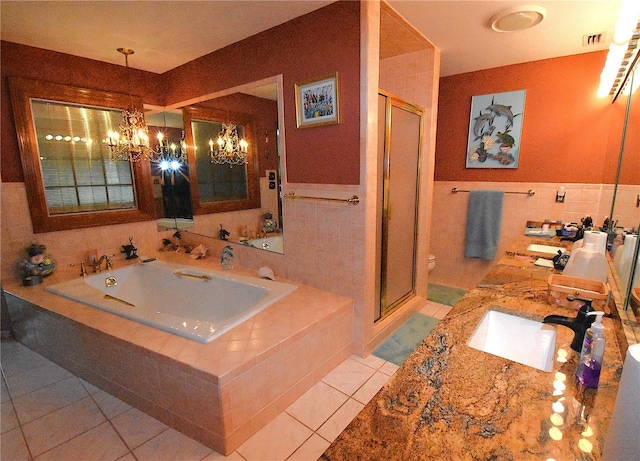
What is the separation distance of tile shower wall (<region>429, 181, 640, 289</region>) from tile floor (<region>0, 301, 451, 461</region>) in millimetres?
1860

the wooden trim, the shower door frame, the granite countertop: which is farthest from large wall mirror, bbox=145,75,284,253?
the granite countertop

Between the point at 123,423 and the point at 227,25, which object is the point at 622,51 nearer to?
the point at 227,25

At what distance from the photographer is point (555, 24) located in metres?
2.17

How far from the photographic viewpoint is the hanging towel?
3.14m

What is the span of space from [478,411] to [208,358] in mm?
1258

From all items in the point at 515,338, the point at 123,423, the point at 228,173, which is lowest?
the point at 123,423

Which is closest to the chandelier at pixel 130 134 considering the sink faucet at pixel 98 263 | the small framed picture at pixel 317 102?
the sink faucet at pixel 98 263

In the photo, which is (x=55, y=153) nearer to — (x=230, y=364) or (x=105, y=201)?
(x=105, y=201)

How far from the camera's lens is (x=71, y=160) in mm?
2811

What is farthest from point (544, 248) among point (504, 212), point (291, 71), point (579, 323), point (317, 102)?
point (291, 71)

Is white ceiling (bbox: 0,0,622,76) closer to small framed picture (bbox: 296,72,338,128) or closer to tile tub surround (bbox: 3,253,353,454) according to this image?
small framed picture (bbox: 296,72,338,128)

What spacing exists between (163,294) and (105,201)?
1.18m

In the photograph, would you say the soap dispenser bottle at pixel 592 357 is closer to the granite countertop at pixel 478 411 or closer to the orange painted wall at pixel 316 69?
the granite countertop at pixel 478 411

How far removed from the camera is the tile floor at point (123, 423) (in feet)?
5.04
